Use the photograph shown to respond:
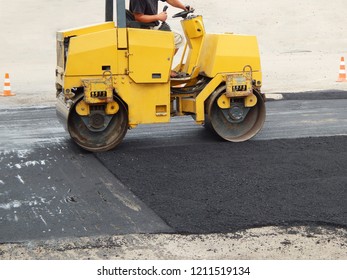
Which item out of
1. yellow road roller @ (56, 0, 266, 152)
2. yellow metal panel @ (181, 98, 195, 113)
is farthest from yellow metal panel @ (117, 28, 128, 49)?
yellow metal panel @ (181, 98, 195, 113)

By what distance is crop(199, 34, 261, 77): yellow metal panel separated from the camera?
8383 millimetres

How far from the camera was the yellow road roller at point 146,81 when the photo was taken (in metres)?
7.98

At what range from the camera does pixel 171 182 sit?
22.3ft

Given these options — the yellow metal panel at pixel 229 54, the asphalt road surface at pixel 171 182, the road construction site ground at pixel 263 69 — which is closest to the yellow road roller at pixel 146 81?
the yellow metal panel at pixel 229 54

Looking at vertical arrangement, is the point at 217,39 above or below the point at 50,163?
above

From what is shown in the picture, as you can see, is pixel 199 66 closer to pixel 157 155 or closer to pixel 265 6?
pixel 157 155

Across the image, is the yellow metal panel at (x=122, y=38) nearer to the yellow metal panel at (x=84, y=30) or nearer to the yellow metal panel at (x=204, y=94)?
the yellow metal panel at (x=84, y=30)

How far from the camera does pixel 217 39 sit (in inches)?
→ 329

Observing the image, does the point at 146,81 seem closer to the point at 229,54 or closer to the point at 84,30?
the point at 84,30

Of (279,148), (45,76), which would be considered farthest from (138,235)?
(45,76)

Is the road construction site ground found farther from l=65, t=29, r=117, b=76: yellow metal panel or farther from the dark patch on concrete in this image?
l=65, t=29, r=117, b=76: yellow metal panel

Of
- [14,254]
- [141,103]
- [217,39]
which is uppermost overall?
[217,39]

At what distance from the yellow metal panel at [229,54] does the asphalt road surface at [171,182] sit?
3.11 feet

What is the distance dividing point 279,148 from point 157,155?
1493 millimetres
